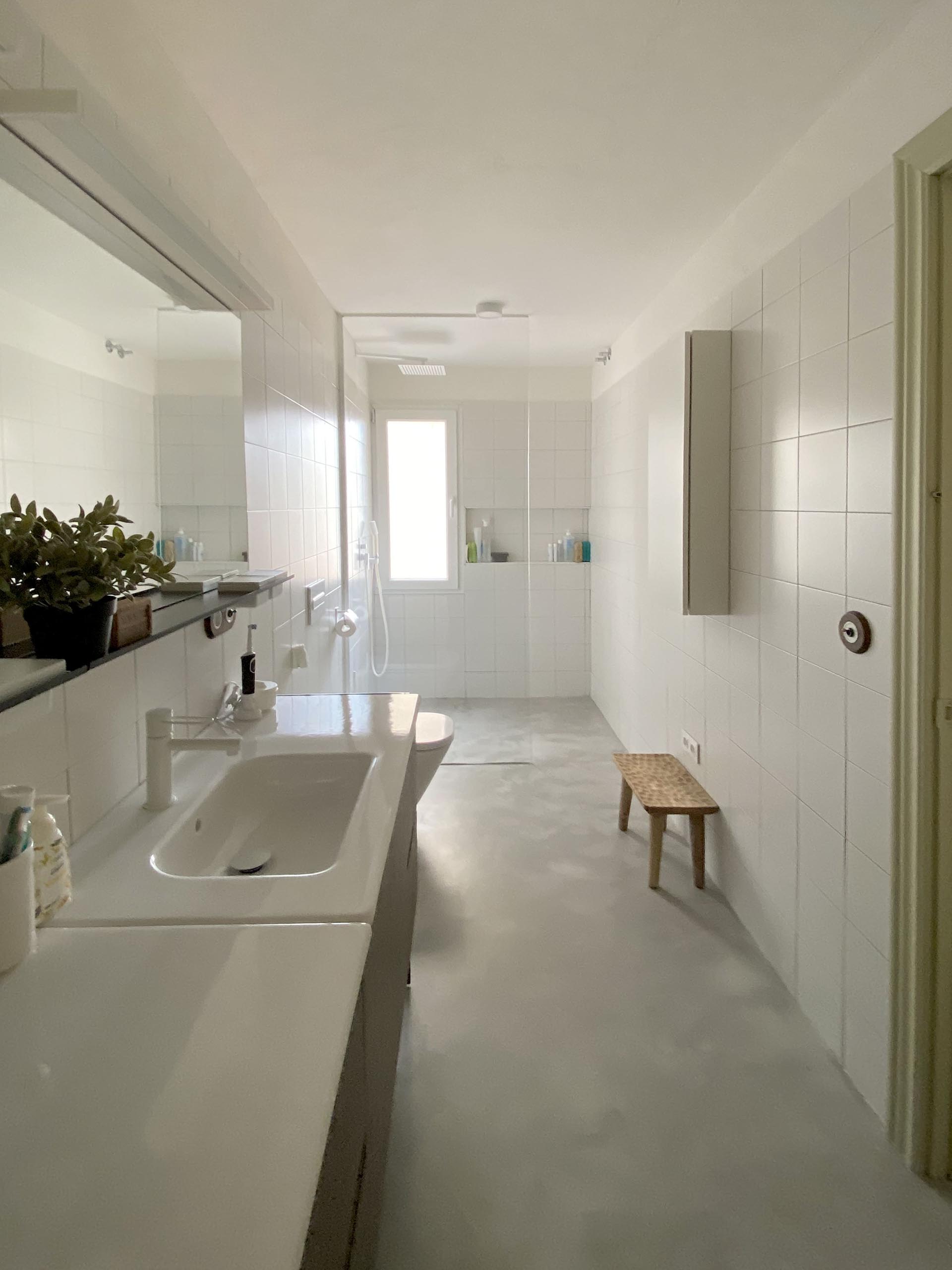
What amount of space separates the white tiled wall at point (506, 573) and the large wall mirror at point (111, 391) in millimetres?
2644

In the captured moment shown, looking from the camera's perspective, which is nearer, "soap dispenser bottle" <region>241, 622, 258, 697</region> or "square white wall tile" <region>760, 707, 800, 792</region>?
"soap dispenser bottle" <region>241, 622, 258, 697</region>

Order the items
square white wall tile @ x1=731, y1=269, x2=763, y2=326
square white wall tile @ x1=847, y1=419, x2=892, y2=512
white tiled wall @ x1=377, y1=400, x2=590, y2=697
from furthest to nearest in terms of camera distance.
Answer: white tiled wall @ x1=377, y1=400, x2=590, y2=697 → square white wall tile @ x1=731, y1=269, x2=763, y2=326 → square white wall tile @ x1=847, y1=419, x2=892, y2=512

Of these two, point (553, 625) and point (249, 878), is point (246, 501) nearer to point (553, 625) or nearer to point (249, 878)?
point (249, 878)

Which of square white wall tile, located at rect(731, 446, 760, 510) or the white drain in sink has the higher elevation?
square white wall tile, located at rect(731, 446, 760, 510)

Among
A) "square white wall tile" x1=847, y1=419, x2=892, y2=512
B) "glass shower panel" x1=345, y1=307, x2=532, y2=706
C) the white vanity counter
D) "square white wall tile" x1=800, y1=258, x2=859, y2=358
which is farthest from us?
"glass shower panel" x1=345, y1=307, x2=532, y2=706

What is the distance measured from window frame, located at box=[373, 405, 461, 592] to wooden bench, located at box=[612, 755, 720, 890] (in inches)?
78.5

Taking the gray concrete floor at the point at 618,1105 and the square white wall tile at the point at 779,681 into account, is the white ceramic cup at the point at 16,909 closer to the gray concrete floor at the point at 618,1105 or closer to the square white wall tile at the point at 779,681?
the gray concrete floor at the point at 618,1105

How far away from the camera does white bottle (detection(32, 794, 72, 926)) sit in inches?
43.9

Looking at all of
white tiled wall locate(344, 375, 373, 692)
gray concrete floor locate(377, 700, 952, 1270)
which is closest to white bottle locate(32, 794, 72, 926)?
gray concrete floor locate(377, 700, 952, 1270)

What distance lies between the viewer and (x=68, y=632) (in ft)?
3.95

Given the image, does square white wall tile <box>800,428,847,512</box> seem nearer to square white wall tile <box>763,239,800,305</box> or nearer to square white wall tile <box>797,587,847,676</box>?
square white wall tile <box>797,587,847,676</box>

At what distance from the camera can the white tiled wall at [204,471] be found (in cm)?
182

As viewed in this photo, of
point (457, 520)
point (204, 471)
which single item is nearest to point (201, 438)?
point (204, 471)

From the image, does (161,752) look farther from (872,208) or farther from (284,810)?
(872,208)
